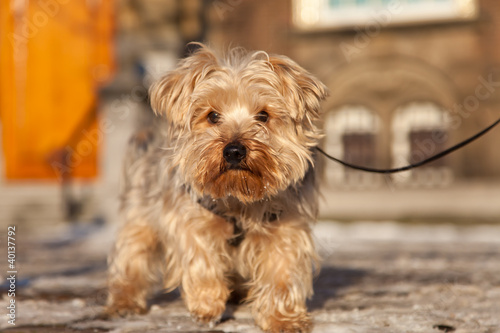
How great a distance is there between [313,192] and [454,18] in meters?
13.2

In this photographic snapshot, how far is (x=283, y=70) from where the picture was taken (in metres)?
3.29

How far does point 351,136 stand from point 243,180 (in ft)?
43.0

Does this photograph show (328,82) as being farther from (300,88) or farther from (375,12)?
(300,88)

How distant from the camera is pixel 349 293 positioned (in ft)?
13.9

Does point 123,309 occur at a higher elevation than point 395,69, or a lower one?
lower

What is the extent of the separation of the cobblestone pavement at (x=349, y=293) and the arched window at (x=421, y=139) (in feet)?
25.1

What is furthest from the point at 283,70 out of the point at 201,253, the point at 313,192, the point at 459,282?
the point at 459,282

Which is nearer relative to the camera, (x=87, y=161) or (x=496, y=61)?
(x=87, y=161)

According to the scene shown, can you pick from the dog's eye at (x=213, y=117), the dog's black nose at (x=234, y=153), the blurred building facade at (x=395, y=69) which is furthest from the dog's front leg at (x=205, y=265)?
the blurred building facade at (x=395, y=69)

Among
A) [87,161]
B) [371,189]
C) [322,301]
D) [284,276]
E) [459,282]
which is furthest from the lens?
[371,189]

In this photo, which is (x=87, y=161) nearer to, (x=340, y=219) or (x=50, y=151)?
(x=50, y=151)

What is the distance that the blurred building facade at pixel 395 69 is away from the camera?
14.9m

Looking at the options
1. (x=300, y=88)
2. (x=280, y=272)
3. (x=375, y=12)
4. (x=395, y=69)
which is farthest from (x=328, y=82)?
(x=280, y=272)

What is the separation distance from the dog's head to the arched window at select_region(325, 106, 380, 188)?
12438mm
